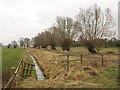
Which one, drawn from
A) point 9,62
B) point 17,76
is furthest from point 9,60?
point 17,76

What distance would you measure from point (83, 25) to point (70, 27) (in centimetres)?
2831

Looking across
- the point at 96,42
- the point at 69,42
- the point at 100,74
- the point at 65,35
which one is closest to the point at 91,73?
the point at 100,74

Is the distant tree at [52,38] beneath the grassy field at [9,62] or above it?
above

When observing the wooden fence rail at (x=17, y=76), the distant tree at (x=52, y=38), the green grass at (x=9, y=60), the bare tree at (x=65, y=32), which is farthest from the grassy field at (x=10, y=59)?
the distant tree at (x=52, y=38)

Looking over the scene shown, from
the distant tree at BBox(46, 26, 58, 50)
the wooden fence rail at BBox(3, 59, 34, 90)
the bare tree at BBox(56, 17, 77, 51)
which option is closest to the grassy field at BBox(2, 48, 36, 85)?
the wooden fence rail at BBox(3, 59, 34, 90)

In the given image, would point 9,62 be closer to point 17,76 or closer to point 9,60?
point 9,60

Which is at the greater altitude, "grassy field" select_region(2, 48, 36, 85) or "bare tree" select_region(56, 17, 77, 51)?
"bare tree" select_region(56, 17, 77, 51)

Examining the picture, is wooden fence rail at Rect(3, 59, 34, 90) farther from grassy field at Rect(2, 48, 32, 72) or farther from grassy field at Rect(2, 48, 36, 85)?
grassy field at Rect(2, 48, 32, 72)

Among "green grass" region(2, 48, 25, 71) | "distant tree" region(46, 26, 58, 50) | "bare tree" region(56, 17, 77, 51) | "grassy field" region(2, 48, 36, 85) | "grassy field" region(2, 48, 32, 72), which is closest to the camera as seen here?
"grassy field" region(2, 48, 36, 85)

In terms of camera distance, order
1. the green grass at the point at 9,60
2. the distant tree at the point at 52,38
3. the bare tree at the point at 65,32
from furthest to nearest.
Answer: the distant tree at the point at 52,38 → the bare tree at the point at 65,32 → the green grass at the point at 9,60

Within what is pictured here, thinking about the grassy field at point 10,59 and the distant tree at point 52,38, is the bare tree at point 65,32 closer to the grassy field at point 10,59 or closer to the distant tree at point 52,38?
the distant tree at point 52,38

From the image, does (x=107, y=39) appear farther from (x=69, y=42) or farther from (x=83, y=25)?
(x=69, y=42)

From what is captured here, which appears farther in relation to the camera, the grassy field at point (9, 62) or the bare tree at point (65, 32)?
the bare tree at point (65, 32)

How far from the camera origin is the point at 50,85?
45.3 ft
